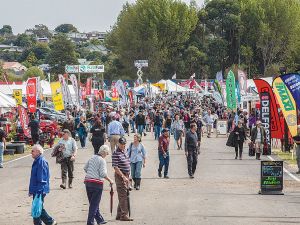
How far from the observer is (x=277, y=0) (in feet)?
251

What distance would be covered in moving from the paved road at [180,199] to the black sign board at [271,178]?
0.81 ft

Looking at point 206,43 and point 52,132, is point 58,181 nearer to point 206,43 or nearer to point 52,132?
point 52,132

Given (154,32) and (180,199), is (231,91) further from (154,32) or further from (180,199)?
→ (154,32)

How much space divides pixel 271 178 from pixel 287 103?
5.47 meters

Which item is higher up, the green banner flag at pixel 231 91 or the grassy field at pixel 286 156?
the green banner flag at pixel 231 91

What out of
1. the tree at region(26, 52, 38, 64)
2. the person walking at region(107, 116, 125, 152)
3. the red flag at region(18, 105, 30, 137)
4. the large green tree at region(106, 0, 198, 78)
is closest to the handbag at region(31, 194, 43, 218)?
the person walking at region(107, 116, 125, 152)

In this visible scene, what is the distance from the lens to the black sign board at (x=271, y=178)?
1065 centimetres

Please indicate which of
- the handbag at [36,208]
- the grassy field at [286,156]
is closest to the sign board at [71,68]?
the grassy field at [286,156]

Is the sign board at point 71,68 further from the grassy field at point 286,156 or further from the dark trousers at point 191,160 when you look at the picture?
the dark trousers at point 191,160

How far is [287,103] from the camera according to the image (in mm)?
15398

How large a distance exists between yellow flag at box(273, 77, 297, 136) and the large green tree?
6345 cm

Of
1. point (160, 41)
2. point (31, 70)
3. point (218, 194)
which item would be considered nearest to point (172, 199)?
point (218, 194)

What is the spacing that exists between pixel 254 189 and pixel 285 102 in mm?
5256

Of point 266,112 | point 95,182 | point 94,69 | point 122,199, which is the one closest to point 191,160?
point 122,199
